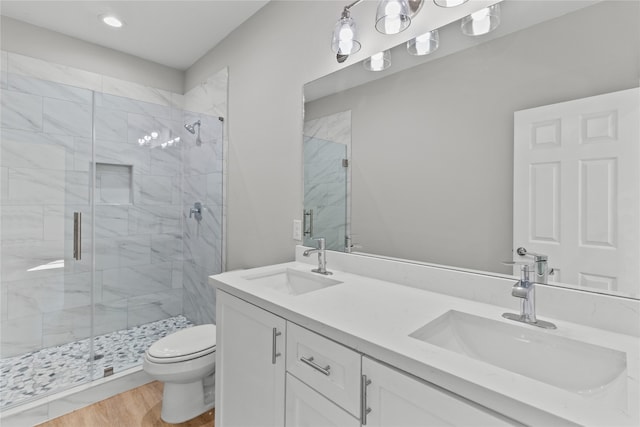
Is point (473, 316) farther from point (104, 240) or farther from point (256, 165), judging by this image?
point (104, 240)

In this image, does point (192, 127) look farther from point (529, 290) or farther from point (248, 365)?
point (529, 290)

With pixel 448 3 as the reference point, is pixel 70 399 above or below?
below

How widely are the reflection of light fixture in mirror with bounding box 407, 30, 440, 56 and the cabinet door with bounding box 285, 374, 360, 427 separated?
4.28ft

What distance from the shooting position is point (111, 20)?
220 cm

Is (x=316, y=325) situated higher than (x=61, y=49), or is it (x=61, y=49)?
(x=61, y=49)

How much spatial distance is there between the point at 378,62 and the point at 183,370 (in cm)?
182

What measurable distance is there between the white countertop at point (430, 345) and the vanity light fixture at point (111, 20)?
2104 millimetres

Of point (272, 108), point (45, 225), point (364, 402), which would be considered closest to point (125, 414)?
point (45, 225)

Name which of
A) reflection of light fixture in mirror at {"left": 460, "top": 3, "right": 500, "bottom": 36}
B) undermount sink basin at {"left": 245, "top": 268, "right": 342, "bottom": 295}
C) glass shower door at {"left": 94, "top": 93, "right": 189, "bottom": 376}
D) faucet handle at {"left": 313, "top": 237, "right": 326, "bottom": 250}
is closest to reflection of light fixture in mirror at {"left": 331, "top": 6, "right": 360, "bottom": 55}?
reflection of light fixture in mirror at {"left": 460, "top": 3, "right": 500, "bottom": 36}

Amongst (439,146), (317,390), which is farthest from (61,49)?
(317,390)

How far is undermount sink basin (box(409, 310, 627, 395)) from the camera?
0.71m

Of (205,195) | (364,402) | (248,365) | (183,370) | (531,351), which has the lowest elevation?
(183,370)

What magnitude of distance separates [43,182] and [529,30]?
9.74ft

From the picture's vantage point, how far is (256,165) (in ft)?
6.95
